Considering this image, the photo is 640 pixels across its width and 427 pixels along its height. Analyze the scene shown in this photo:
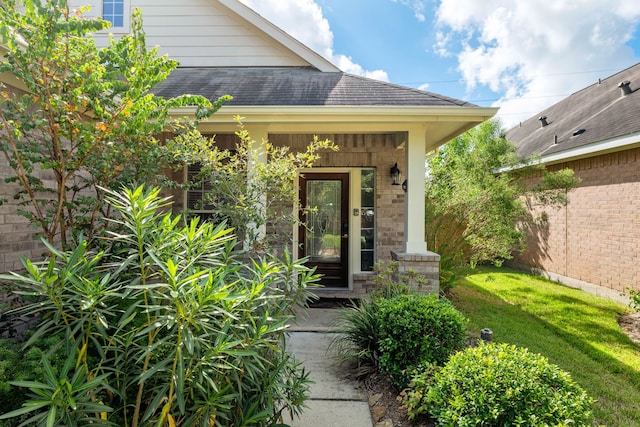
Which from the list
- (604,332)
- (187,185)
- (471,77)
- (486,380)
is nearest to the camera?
(486,380)

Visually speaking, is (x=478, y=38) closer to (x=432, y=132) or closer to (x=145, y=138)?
(x=432, y=132)

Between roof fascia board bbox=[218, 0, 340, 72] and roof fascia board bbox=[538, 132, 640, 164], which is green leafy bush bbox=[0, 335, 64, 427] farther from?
roof fascia board bbox=[538, 132, 640, 164]

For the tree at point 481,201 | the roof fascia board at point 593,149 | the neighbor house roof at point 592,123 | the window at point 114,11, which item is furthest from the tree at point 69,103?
the neighbor house roof at point 592,123

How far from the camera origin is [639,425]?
2945 mm

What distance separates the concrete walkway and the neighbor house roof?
7.11 meters

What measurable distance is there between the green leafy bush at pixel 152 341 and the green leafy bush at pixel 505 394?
1.04 metres

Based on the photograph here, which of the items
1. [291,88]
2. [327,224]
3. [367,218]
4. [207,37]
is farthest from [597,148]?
[207,37]

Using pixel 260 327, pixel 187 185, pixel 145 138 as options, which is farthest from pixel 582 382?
pixel 145 138

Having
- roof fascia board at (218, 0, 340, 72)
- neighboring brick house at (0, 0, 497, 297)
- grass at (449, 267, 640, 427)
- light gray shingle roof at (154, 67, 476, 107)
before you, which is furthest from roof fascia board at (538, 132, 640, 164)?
roof fascia board at (218, 0, 340, 72)

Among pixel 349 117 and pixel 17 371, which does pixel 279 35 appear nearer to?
pixel 349 117

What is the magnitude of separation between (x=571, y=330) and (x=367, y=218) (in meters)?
3.73

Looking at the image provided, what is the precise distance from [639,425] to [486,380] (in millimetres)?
1970

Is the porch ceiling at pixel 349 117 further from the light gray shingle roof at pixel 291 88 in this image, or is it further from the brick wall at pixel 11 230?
the brick wall at pixel 11 230

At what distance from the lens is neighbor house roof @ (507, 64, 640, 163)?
7186mm
